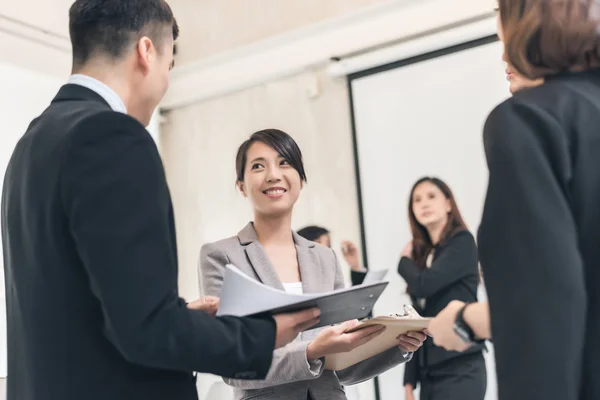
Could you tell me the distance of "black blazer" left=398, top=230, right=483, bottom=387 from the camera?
10.2ft

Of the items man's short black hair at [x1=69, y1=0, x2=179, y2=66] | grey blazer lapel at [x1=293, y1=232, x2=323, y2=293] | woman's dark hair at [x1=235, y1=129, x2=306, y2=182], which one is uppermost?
man's short black hair at [x1=69, y1=0, x2=179, y2=66]

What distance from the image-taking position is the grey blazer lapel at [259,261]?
194 centimetres

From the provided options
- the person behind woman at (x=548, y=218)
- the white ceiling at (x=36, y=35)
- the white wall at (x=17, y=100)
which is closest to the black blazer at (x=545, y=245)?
the person behind woman at (x=548, y=218)

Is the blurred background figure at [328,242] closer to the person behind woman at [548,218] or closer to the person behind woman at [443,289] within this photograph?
the person behind woman at [443,289]

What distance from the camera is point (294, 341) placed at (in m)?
1.89

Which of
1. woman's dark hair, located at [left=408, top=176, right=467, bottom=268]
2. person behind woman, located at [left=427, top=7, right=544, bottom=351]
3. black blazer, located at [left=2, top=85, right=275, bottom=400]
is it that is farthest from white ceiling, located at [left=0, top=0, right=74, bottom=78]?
person behind woman, located at [left=427, top=7, right=544, bottom=351]

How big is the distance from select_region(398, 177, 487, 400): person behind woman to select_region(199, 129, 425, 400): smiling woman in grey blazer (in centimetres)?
104

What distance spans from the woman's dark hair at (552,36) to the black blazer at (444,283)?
6.98 feet

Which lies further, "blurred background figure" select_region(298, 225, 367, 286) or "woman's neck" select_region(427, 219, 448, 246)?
"blurred background figure" select_region(298, 225, 367, 286)

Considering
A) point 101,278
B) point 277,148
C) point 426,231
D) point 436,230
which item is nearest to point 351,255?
point 426,231

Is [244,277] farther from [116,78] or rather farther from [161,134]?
[161,134]

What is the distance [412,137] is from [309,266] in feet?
8.28

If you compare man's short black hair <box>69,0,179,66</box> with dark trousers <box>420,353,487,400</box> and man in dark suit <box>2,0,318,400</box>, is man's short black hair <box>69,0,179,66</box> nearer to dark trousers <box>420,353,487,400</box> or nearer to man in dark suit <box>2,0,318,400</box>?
man in dark suit <box>2,0,318,400</box>

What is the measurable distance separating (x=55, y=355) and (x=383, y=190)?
3.48 metres
